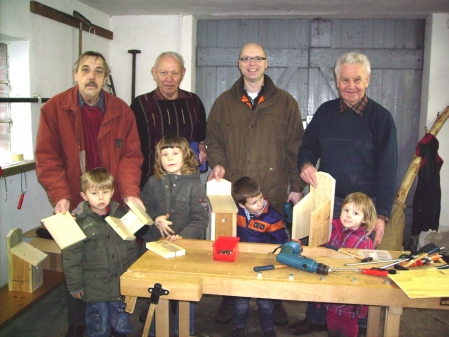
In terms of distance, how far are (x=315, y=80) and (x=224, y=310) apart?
3.12m

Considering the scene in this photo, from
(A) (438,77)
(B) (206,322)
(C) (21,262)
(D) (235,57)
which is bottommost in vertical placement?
(B) (206,322)

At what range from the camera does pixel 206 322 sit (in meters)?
3.33

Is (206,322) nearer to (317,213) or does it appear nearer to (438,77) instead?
(317,213)

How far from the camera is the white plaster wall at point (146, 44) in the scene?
5.07 metres

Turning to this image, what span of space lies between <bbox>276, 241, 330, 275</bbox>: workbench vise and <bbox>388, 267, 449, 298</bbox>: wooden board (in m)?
0.28

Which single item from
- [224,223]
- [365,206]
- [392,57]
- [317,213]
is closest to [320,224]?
[317,213]

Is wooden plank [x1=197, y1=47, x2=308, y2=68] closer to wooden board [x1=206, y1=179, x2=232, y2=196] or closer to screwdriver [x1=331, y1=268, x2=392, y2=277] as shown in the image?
wooden board [x1=206, y1=179, x2=232, y2=196]

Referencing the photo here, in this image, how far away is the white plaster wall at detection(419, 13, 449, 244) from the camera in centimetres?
471

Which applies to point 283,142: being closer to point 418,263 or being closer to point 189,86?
point 418,263

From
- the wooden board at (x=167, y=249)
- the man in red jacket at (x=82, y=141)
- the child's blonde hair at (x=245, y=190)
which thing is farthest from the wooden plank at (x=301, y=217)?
the man in red jacket at (x=82, y=141)

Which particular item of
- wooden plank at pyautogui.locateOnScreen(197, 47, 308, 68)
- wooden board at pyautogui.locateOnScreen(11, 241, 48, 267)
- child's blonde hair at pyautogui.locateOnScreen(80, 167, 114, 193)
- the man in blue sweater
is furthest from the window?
the man in blue sweater

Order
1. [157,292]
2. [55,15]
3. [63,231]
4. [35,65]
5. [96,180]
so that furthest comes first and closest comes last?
[55,15] → [35,65] → [96,180] → [63,231] → [157,292]

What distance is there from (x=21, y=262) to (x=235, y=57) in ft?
11.0

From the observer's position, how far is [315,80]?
517cm
